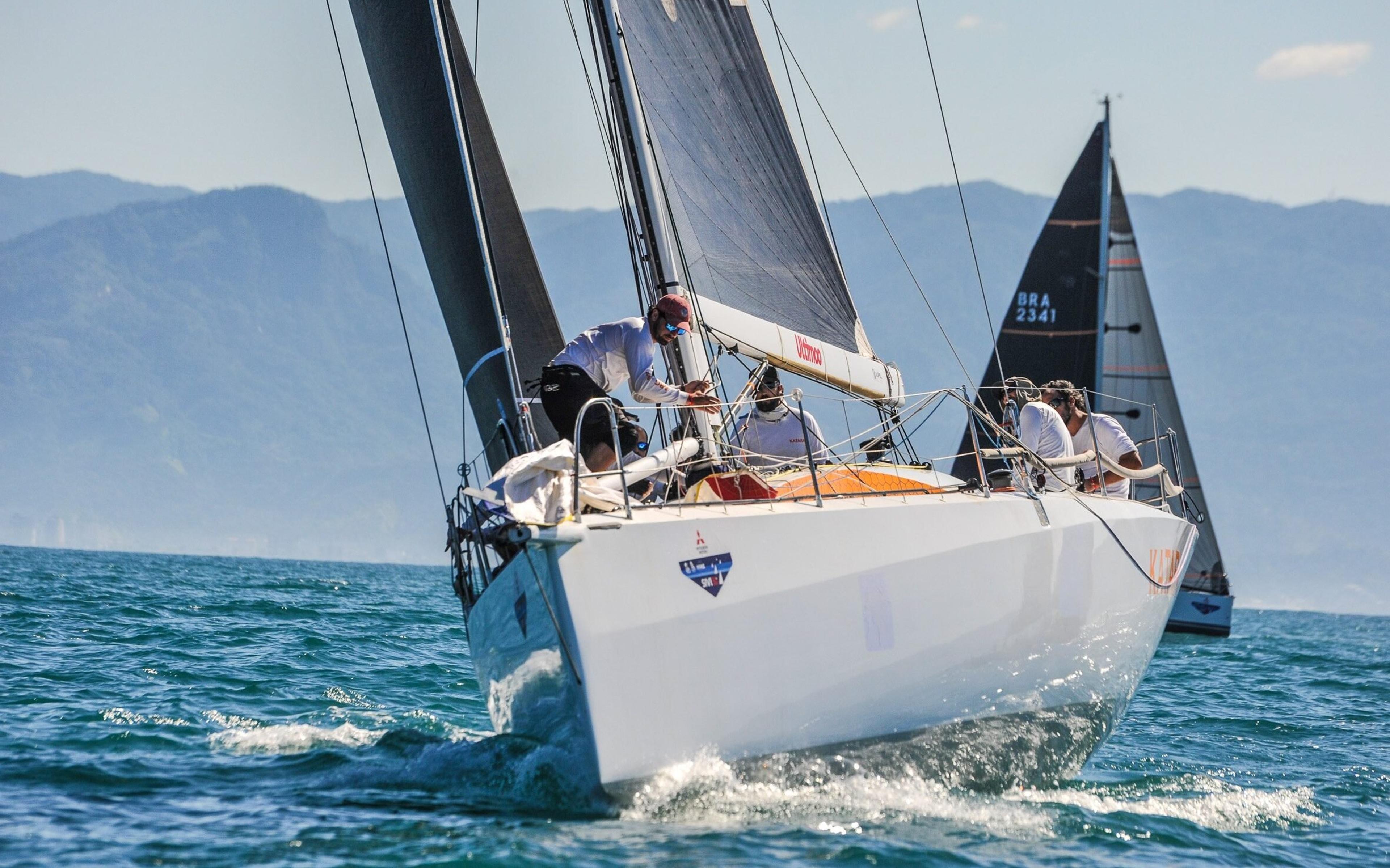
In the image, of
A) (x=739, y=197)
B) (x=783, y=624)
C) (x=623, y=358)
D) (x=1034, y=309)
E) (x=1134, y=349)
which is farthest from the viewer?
(x=1034, y=309)

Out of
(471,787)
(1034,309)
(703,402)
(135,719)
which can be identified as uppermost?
(1034,309)

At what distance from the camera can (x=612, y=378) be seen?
19.9 feet

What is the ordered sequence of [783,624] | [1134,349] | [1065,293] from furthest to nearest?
[1065,293] < [1134,349] < [783,624]

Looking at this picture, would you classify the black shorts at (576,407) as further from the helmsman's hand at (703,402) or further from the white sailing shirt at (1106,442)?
the white sailing shirt at (1106,442)

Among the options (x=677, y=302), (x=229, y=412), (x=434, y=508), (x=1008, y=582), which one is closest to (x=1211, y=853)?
(x=1008, y=582)

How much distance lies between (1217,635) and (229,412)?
165836 mm

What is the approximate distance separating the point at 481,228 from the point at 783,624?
2.87 meters

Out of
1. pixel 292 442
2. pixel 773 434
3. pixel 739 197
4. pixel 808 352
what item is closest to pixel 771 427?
pixel 773 434

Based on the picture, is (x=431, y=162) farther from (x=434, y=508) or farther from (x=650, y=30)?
Answer: (x=434, y=508)

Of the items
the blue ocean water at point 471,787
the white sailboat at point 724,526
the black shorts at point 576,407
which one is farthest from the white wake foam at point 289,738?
the black shorts at point 576,407

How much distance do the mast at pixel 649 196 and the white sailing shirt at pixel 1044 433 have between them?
1.68 m

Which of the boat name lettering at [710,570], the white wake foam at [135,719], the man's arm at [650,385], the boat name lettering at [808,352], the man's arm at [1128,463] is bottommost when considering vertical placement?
the white wake foam at [135,719]

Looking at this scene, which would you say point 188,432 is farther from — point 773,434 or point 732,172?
point 732,172

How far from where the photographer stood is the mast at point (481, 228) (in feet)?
21.6
